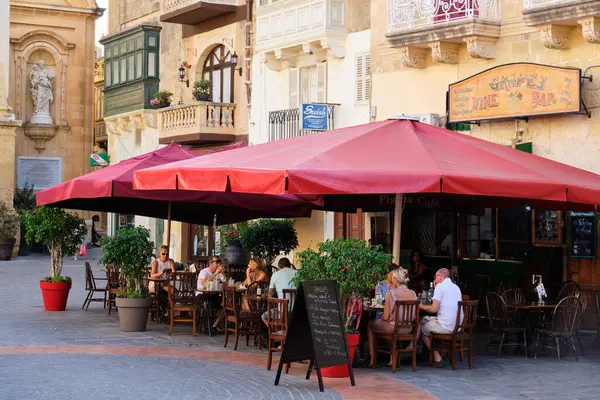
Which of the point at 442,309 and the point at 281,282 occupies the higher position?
the point at 281,282

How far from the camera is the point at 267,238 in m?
23.8

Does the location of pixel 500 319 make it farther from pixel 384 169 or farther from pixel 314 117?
pixel 314 117

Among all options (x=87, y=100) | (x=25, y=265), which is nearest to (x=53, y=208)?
(x=25, y=265)

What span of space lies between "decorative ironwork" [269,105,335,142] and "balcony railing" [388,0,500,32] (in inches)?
165

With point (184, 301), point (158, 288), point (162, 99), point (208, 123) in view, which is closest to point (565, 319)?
point (184, 301)

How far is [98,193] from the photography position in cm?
1742

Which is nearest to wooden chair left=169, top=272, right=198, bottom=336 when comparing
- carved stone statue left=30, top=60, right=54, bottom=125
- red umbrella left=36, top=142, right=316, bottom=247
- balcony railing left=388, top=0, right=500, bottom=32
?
red umbrella left=36, top=142, right=316, bottom=247

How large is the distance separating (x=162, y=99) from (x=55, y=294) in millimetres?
14200

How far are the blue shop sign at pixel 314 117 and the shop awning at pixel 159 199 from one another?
5.11 meters

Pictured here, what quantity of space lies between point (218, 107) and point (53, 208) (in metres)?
11.0

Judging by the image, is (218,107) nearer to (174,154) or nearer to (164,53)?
(164,53)

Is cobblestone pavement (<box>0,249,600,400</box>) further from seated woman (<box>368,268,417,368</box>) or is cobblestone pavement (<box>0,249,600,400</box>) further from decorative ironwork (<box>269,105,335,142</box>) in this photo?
decorative ironwork (<box>269,105,335,142</box>)

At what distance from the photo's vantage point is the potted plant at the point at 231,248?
26.3 m

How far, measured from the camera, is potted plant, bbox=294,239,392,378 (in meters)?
12.7
